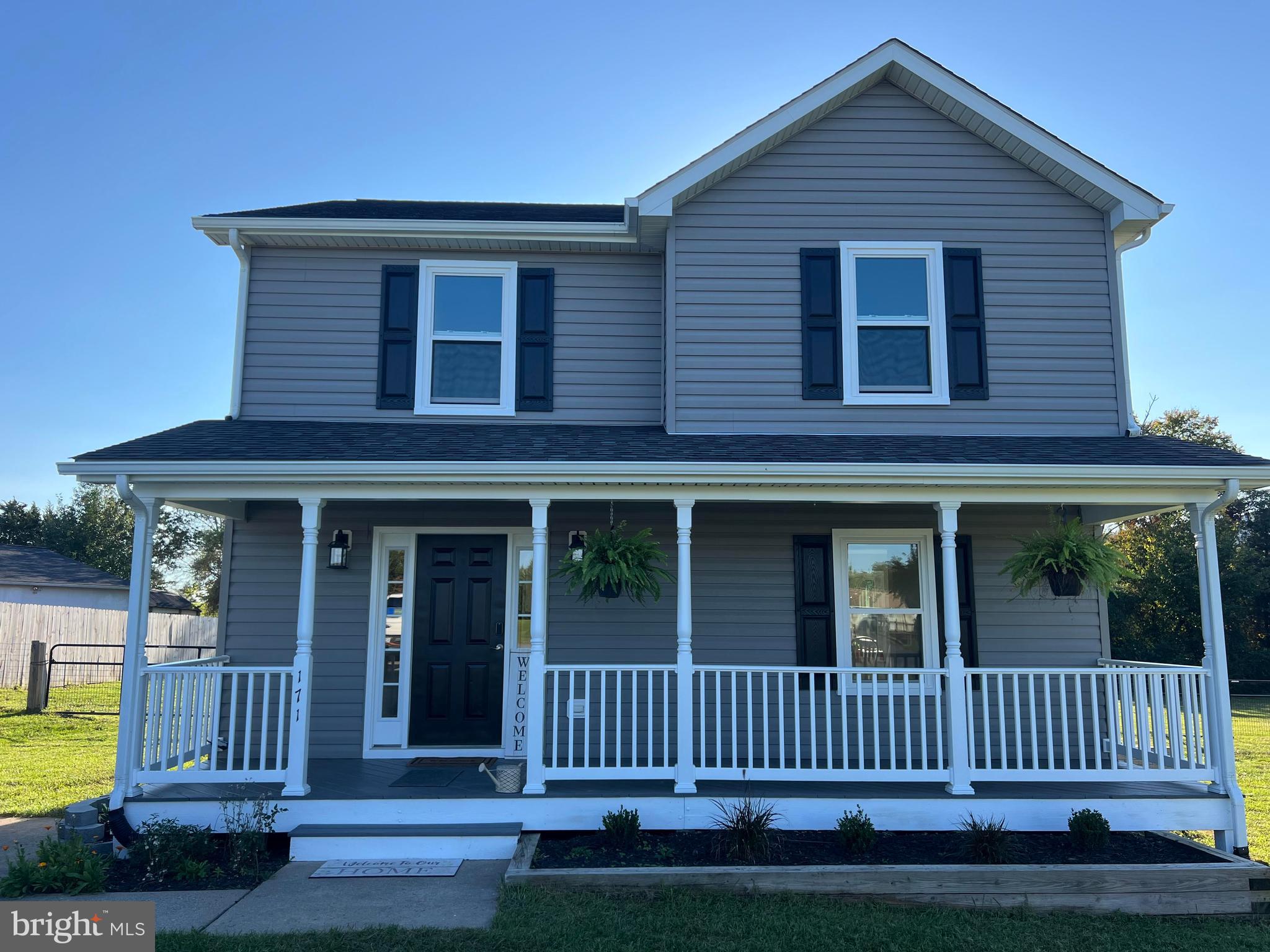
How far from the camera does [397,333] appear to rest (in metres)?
8.43

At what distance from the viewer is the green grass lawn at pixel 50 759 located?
8203 millimetres

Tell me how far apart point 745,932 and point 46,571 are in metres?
25.8

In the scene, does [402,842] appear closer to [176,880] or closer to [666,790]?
[176,880]

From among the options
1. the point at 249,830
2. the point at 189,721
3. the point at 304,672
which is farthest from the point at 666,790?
the point at 189,721

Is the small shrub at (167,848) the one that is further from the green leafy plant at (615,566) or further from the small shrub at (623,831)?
the green leafy plant at (615,566)

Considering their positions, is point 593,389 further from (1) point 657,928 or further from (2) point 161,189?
(2) point 161,189

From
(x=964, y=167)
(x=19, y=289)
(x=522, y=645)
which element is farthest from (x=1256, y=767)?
(x=19, y=289)

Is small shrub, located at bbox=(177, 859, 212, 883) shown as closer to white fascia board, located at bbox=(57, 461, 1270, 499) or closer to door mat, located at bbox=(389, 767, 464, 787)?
door mat, located at bbox=(389, 767, 464, 787)

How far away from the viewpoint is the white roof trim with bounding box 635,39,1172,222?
7953mm

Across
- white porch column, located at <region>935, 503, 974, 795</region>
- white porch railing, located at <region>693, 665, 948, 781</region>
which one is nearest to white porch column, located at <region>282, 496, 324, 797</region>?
white porch railing, located at <region>693, 665, 948, 781</region>

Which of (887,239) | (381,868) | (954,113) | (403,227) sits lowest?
(381,868)

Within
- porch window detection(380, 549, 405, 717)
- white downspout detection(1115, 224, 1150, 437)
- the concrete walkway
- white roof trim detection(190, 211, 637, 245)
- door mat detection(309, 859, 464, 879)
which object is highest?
white roof trim detection(190, 211, 637, 245)

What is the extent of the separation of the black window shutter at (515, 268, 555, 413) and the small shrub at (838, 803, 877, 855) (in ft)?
15.6

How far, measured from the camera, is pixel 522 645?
803 centimetres
